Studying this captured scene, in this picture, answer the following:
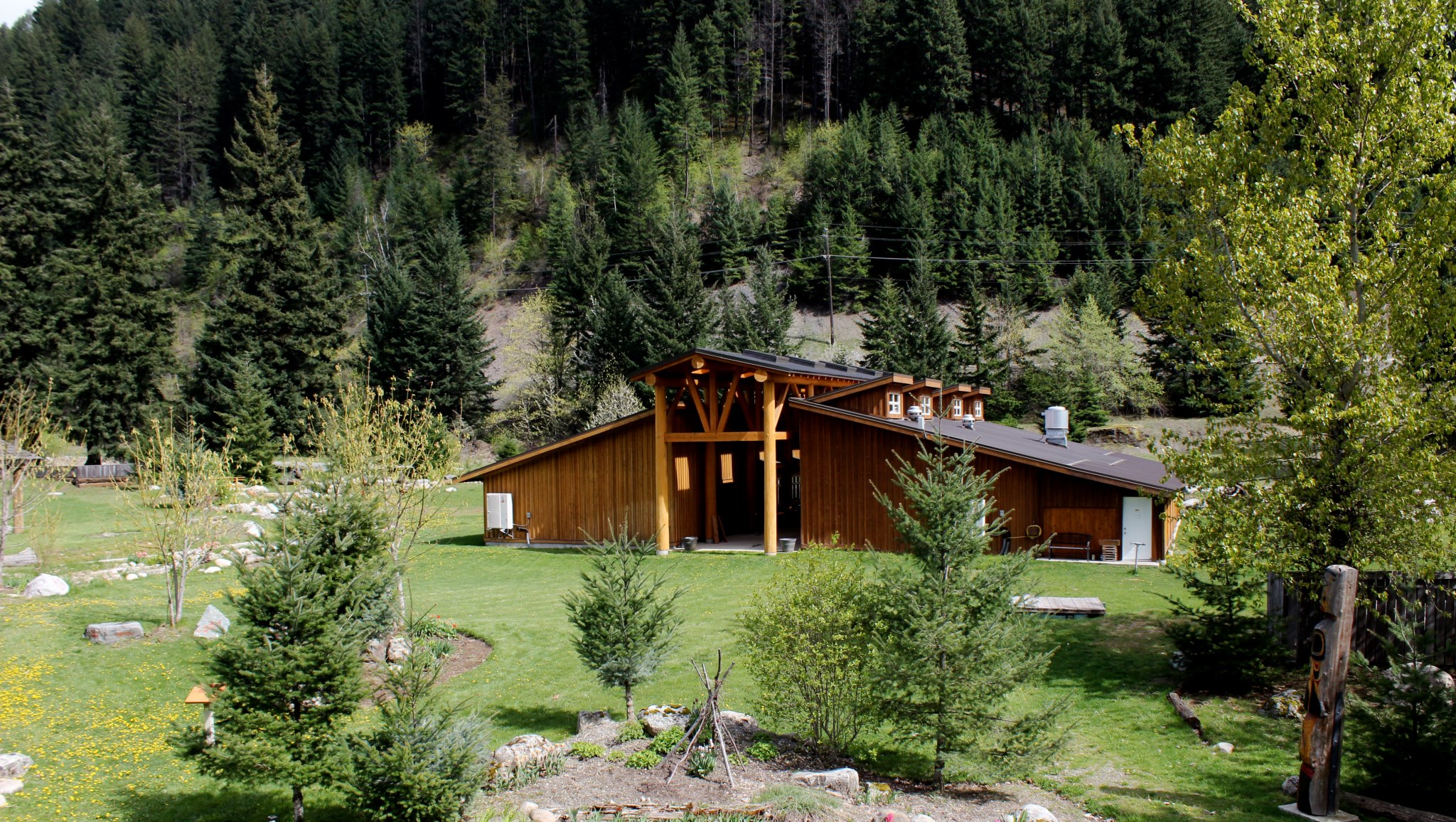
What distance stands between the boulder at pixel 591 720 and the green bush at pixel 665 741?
1.15m

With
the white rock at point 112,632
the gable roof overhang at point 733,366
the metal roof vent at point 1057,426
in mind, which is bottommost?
the white rock at point 112,632

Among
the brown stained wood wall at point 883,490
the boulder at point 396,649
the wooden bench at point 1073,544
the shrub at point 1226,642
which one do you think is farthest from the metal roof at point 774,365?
the shrub at point 1226,642

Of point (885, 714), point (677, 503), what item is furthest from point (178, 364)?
point (885, 714)

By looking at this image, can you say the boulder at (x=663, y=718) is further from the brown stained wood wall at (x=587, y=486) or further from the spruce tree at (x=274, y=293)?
the spruce tree at (x=274, y=293)

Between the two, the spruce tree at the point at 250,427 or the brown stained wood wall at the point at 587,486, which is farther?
the spruce tree at the point at 250,427

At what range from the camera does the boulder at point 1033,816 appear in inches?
338

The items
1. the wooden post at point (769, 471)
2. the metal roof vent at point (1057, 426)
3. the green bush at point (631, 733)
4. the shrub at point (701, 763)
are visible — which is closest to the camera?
the shrub at point (701, 763)

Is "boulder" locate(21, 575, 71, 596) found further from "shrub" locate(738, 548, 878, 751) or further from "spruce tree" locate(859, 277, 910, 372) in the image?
"spruce tree" locate(859, 277, 910, 372)

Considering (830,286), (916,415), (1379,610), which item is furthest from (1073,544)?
(830,286)

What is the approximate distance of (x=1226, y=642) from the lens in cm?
1230

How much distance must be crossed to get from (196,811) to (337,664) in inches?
117

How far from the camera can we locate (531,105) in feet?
292

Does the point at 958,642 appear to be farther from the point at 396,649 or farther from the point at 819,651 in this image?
the point at 396,649

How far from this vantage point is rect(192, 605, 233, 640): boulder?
51.6 feet
